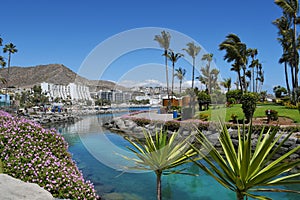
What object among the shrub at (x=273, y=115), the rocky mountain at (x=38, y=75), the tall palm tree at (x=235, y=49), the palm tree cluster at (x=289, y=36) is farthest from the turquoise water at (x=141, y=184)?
the rocky mountain at (x=38, y=75)

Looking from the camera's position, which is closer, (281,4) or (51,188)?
(51,188)

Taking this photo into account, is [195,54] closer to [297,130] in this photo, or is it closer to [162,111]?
[297,130]

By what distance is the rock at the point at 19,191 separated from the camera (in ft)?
11.0

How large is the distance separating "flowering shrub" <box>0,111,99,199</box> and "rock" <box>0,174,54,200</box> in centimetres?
77

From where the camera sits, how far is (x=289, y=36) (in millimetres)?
29578

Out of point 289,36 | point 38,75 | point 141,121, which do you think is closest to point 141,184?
point 141,121

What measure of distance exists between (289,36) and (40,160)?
32063mm

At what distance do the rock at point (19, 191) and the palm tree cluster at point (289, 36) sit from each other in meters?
25.6

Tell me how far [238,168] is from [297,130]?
13.2 metres

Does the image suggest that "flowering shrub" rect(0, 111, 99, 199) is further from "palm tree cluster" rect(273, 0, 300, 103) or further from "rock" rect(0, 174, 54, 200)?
"palm tree cluster" rect(273, 0, 300, 103)

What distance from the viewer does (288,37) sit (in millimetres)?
29750

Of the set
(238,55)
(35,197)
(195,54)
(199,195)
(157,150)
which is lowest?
(199,195)

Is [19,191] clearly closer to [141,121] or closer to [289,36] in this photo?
[141,121]

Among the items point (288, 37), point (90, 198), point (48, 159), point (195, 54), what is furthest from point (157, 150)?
point (288, 37)
